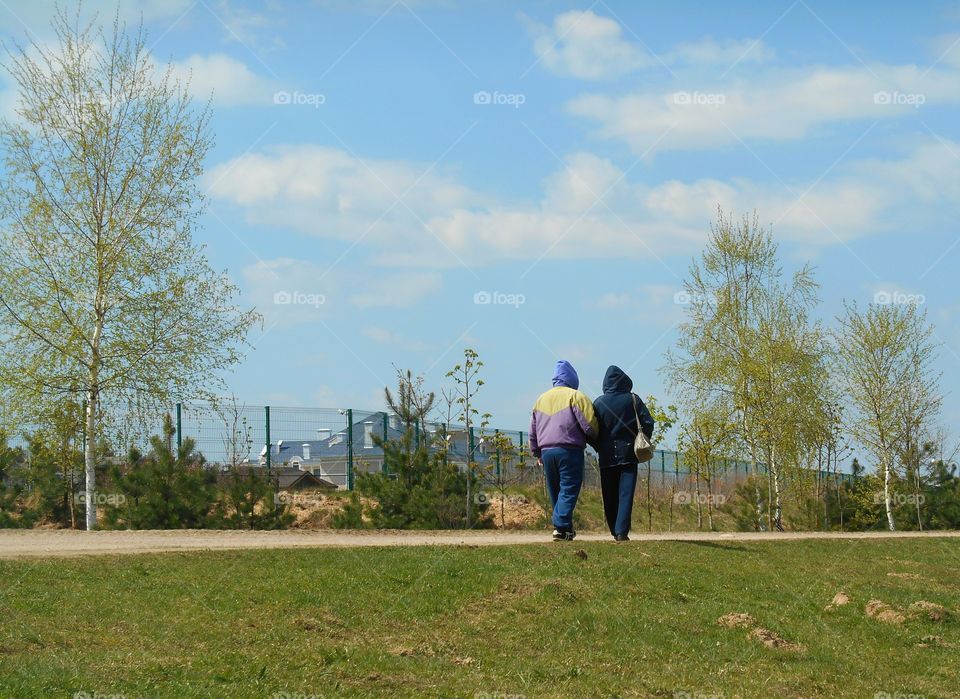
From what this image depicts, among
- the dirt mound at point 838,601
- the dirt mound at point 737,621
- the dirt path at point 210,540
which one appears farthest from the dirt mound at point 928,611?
the dirt path at point 210,540

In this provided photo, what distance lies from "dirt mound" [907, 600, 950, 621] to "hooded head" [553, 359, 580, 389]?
5.19 meters

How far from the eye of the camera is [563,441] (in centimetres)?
1393

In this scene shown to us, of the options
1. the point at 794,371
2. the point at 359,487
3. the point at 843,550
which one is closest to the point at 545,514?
the point at 359,487

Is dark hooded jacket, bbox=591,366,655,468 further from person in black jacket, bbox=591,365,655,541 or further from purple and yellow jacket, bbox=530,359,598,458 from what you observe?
purple and yellow jacket, bbox=530,359,598,458

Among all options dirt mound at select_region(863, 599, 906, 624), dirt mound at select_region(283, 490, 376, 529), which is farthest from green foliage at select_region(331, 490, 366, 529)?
dirt mound at select_region(863, 599, 906, 624)

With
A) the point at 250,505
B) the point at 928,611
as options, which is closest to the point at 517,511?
the point at 250,505

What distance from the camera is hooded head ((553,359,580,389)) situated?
47.9ft

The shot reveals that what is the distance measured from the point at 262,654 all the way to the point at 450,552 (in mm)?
4821

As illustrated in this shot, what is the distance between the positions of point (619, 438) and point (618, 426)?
155 mm

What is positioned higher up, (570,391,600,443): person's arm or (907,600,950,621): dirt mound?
(570,391,600,443): person's arm

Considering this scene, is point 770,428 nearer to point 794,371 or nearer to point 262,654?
point 794,371

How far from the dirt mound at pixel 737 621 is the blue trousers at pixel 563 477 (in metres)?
4.05

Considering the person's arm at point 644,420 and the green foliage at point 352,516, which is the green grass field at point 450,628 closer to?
the person's arm at point 644,420

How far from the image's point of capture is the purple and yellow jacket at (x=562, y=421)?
14.0 m
